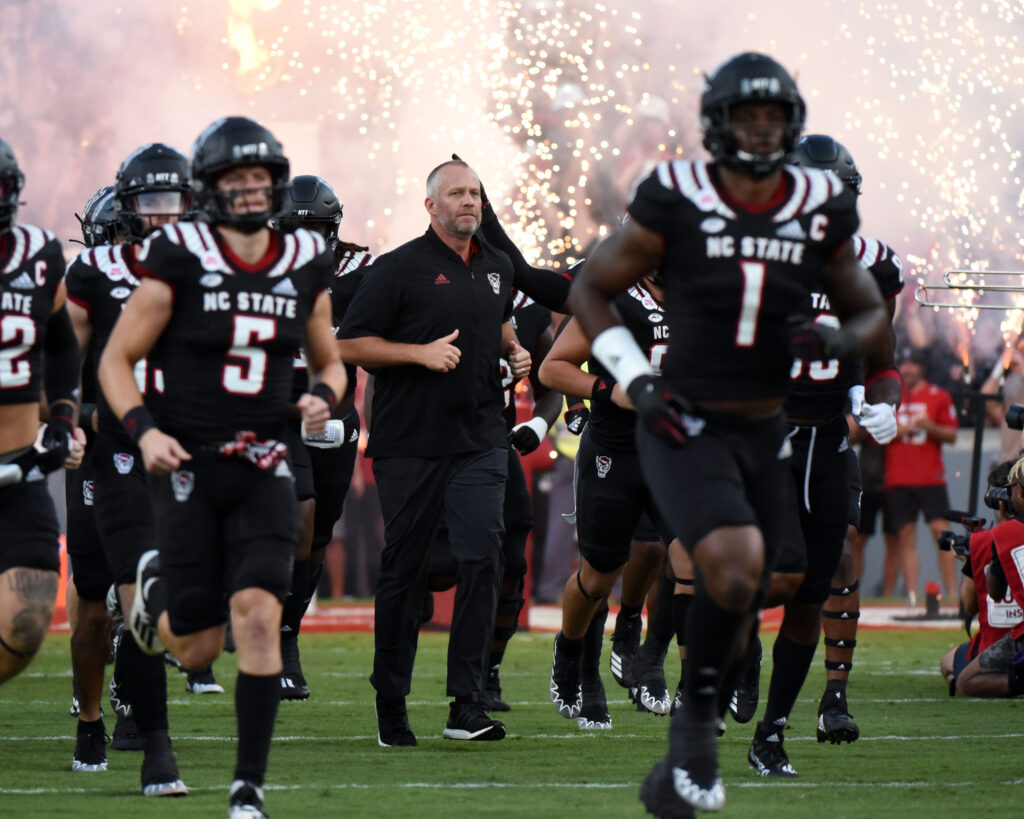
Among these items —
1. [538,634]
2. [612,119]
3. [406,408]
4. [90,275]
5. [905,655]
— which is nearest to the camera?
[90,275]

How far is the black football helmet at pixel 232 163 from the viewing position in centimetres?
517

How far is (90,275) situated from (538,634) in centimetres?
748

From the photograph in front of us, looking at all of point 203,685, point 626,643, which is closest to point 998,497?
point 626,643

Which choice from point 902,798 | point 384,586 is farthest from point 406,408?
point 902,798

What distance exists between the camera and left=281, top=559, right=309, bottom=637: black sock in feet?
27.1

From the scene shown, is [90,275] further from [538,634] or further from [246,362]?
[538,634]

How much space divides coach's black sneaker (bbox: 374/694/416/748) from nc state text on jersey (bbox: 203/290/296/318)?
214 centimetres

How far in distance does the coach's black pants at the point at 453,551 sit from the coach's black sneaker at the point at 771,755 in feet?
4.07

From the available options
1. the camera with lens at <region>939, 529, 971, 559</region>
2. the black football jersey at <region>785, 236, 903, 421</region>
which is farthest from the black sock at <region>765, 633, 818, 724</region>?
the camera with lens at <region>939, 529, 971, 559</region>

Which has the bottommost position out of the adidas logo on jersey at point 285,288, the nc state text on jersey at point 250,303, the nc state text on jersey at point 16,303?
the nc state text on jersey at point 16,303

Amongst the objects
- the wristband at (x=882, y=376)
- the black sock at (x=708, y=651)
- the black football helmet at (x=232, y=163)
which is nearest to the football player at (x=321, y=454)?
the wristband at (x=882, y=376)

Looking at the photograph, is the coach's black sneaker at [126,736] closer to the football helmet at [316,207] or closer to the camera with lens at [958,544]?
the football helmet at [316,207]

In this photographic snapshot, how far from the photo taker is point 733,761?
21.0 feet

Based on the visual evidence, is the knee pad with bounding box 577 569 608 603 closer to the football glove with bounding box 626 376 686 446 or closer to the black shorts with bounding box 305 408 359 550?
the black shorts with bounding box 305 408 359 550
